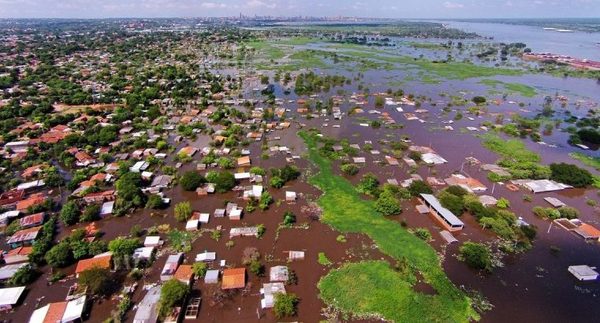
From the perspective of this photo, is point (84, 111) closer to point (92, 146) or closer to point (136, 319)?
point (92, 146)

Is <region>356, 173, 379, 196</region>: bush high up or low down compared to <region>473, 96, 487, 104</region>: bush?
down

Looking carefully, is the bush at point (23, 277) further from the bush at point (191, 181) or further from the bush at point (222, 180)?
A: the bush at point (222, 180)

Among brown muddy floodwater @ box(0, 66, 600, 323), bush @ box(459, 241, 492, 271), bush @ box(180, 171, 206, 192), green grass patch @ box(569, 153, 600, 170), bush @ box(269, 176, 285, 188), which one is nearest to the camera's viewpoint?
brown muddy floodwater @ box(0, 66, 600, 323)

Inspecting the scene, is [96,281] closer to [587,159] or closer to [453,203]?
[453,203]

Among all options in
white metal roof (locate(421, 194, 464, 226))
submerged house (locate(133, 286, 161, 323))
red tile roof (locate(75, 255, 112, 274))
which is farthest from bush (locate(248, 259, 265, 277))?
white metal roof (locate(421, 194, 464, 226))

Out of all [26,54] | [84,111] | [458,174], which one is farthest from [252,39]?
[458,174]

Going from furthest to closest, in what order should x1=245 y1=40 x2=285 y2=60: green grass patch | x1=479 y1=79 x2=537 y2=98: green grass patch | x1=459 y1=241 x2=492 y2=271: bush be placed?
x1=245 y1=40 x2=285 y2=60: green grass patch
x1=479 y1=79 x2=537 y2=98: green grass patch
x1=459 y1=241 x2=492 y2=271: bush

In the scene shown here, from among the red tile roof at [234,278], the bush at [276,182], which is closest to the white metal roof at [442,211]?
the bush at [276,182]

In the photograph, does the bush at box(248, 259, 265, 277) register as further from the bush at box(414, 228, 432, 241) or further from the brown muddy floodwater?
the bush at box(414, 228, 432, 241)
